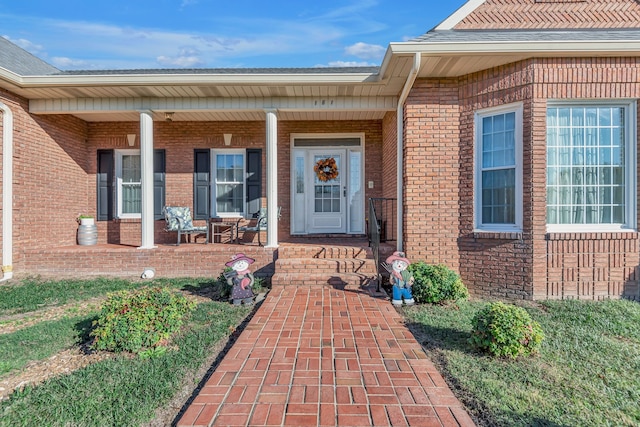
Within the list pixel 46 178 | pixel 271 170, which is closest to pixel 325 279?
pixel 271 170

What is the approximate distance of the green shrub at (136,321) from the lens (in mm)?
3154

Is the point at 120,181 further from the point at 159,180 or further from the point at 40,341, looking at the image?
the point at 40,341

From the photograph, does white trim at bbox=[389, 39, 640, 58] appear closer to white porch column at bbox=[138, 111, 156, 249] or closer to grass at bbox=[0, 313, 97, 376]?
white porch column at bbox=[138, 111, 156, 249]

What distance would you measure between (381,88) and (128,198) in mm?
6428

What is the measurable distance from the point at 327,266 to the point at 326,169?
3233 millimetres

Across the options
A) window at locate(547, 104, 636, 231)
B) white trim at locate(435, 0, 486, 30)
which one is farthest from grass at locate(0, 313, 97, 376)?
white trim at locate(435, 0, 486, 30)

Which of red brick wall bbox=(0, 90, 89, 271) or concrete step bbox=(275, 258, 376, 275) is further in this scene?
red brick wall bbox=(0, 90, 89, 271)

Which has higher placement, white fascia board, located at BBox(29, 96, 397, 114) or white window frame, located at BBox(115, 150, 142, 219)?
white fascia board, located at BBox(29, 96, 397, 114)

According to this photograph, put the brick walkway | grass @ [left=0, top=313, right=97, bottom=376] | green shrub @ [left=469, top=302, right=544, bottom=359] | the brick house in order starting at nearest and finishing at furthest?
1. the brick walkway
2. green shrub @ [left=469, top=302, right=544, bottom=359]
3. grass @ [left=0, top=313, right=97, bottom=376]
4. the brick house

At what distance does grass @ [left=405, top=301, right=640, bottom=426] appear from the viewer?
2266mm

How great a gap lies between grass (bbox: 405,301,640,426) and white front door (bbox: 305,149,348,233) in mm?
4167

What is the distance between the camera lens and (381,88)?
5.98 m

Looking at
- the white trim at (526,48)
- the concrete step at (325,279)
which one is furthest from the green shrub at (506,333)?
the white trim at (526,48)

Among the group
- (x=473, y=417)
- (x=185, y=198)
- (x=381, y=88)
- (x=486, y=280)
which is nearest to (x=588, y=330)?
(x=486, y=280)
